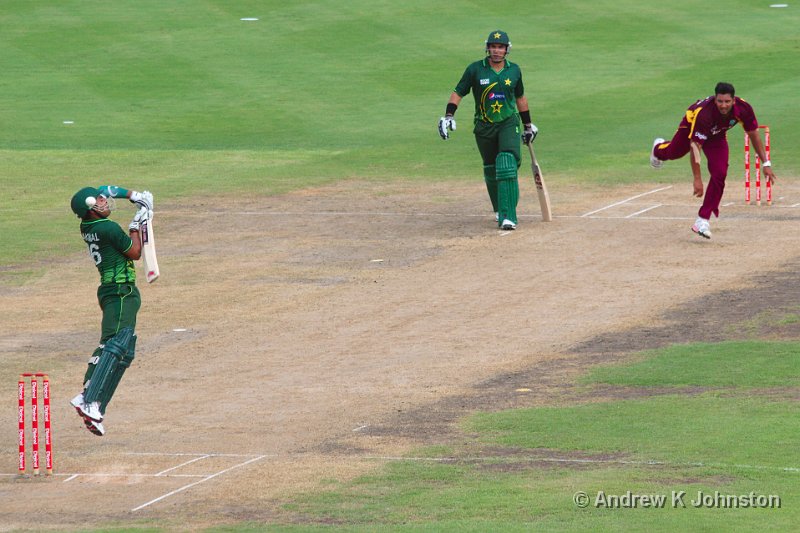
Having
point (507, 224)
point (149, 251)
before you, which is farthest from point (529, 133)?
point (149, 251)

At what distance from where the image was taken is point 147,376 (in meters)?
15.6

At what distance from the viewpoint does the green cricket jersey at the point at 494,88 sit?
22.2m

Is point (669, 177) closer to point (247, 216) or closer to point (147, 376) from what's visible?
point (247, 216)

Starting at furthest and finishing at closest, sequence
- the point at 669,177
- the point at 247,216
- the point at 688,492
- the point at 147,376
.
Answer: the point at 669,177 → the point at 247,216 → the point at 147,376 → the point at 688,492

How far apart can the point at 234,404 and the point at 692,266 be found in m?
7.35

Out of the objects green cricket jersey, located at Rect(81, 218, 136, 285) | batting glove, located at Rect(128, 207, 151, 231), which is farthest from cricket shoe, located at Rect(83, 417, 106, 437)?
batting glove, located at Rect(128, 207, 151, 231)

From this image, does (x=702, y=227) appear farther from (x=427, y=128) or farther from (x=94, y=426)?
(x=427, y=128)

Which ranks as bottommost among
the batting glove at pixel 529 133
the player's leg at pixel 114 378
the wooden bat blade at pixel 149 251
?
the player's leg at pixel 114 378

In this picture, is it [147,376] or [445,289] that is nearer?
[147,376]

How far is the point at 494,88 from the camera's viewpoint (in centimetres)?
2219

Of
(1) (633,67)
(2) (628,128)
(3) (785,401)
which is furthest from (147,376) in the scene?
(1) (633,67)

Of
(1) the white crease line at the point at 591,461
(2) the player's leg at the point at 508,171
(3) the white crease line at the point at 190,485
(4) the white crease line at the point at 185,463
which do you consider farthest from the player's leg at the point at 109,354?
(2) the player's leg at the point at 508,171

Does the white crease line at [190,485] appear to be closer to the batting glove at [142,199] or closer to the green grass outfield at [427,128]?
the green grass outfield at [427,128]

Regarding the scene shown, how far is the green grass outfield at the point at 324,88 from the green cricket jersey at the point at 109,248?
809 centimetres
